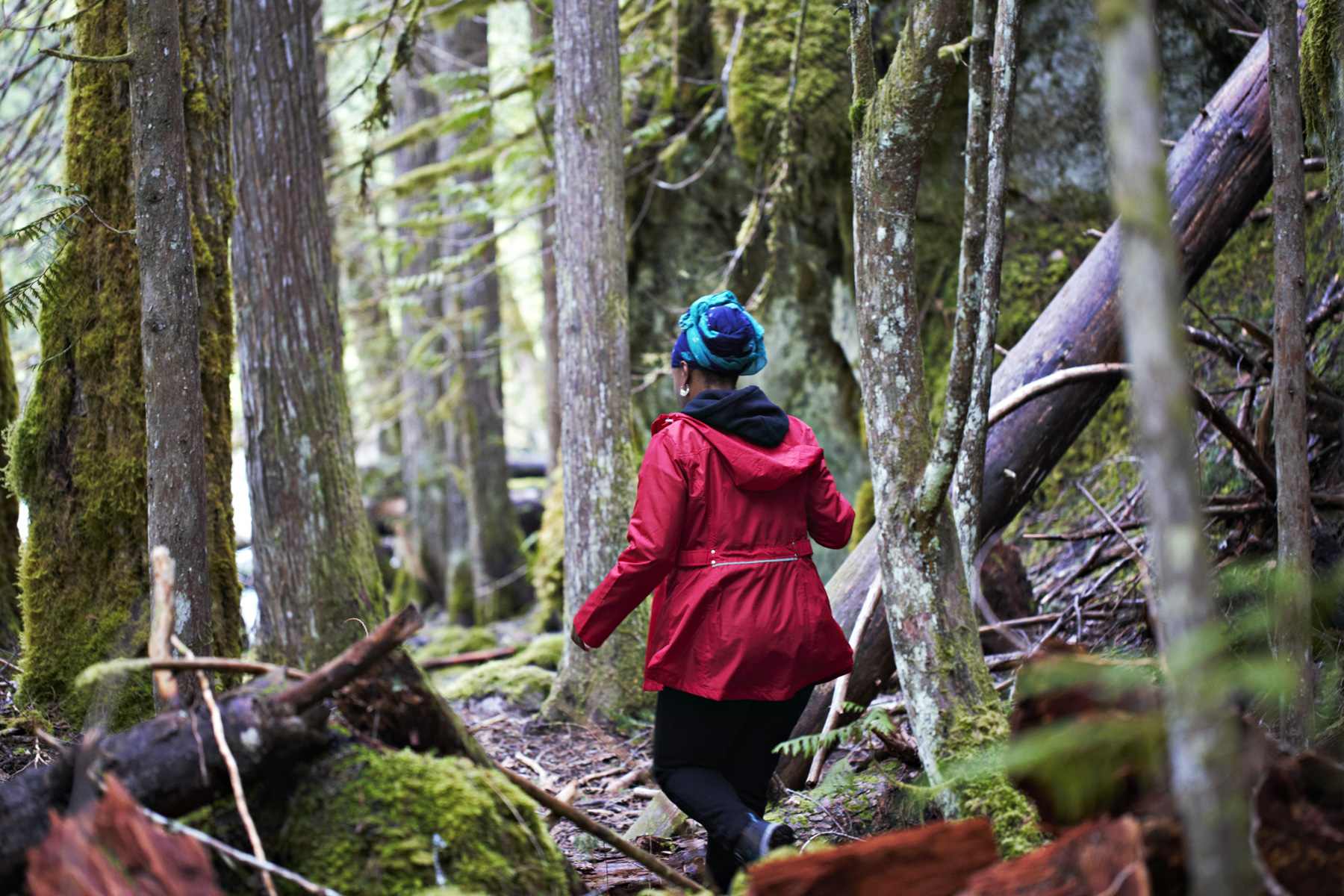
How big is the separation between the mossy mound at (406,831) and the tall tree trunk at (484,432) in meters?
10.2

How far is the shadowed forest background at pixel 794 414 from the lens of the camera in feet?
6.00

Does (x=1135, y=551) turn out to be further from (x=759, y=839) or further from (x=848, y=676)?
(x=759, y=839)

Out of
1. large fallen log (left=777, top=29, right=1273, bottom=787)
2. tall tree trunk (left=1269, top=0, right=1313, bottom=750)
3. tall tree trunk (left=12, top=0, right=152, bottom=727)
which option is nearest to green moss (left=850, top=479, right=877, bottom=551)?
large fallen log (left=777, top=29, right=1273, bottom=787)

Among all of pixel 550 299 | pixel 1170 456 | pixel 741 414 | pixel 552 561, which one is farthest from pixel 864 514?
pixel 550 299

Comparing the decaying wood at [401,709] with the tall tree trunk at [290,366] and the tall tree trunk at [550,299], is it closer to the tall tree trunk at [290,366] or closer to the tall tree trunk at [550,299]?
the tall tree trunk at [290,366]

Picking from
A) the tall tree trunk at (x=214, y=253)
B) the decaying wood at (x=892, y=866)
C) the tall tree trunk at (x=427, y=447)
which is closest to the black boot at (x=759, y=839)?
the decaying wood at (x=892, y=866)

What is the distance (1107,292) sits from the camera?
15.8 ft

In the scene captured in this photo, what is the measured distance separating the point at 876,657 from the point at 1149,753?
2.59 metres

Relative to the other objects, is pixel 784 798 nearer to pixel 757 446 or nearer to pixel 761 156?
pixel 757 446

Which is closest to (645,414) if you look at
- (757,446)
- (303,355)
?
(303,355)

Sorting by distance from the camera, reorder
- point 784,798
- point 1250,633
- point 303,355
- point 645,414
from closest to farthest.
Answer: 1. point 1250,633
2. point 784,798
3. point 303,355
4. point 645,414

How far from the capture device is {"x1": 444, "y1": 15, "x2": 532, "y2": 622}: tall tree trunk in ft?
41.6

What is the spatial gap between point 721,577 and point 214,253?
10.6 ft

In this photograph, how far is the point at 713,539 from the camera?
330 centimetres
